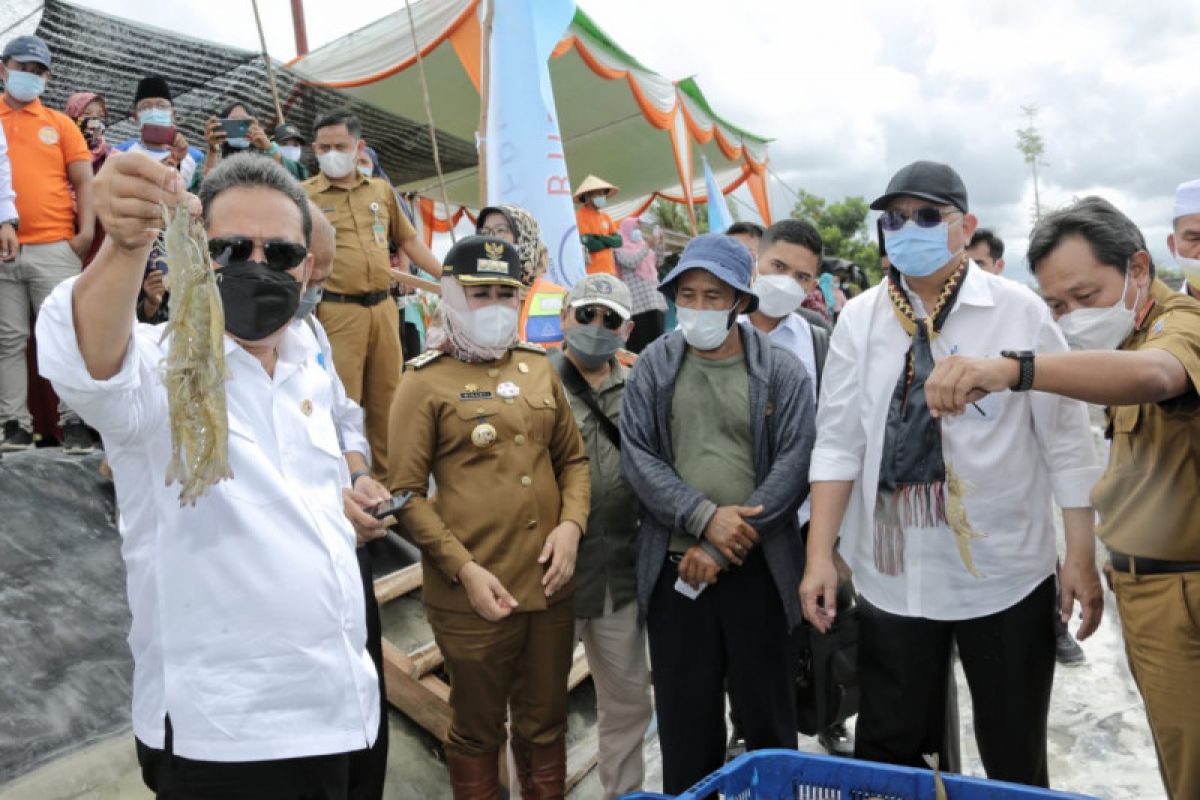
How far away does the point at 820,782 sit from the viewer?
162 centimetres

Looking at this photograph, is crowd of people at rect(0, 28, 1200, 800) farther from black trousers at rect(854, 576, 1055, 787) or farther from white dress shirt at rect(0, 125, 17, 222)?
white dress shirt at rect(0, 125, 17, 222)

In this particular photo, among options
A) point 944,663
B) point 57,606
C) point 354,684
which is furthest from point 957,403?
point 57,606

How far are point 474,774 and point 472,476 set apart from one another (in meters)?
0.90

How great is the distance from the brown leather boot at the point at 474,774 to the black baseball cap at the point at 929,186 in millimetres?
1974

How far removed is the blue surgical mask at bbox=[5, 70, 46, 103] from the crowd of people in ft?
4.67

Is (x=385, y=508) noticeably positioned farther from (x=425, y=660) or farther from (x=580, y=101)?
(x=580, y=101)

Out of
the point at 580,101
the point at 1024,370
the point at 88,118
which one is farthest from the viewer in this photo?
the point at 580,101

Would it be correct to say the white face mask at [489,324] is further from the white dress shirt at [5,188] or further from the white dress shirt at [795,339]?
the white dress shirt at [5,188]

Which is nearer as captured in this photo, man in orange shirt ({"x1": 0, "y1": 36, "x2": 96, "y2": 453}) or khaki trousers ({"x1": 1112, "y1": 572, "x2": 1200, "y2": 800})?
khaki trousers ({"x1": 1112, "y1": 572, "x2": 1200, "y2": 800})

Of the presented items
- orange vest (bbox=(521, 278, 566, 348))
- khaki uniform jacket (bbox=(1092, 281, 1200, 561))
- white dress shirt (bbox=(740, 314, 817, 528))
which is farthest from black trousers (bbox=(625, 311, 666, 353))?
khaki uniform jacket (bbox=(1092, 281, 1200, 561))

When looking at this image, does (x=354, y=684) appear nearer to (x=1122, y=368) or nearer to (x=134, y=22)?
(x=1122, y=368)

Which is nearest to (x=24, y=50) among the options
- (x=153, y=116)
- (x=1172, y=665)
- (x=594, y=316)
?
(x=153, y=116)

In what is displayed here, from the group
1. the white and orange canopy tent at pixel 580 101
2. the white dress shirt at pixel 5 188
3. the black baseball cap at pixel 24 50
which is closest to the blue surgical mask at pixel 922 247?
the white and orange canopy tent at pixel 580 101

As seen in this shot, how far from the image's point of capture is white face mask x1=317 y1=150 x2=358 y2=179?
3.96 metres
